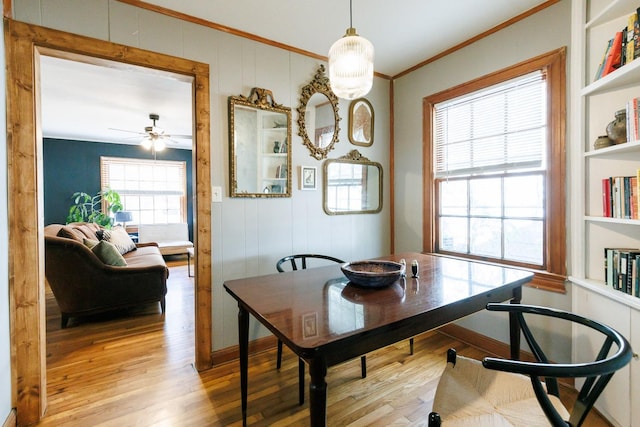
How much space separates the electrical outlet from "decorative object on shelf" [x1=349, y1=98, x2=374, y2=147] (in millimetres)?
1340

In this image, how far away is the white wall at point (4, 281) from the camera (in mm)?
1522

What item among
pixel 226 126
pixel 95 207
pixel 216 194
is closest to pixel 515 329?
pixel 216 194

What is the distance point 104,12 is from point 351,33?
1548mm

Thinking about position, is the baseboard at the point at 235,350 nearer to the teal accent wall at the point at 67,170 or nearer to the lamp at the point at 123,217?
the lamp at the point at 123,217

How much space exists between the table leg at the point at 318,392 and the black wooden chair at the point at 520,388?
0.35 m

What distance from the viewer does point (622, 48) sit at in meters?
1.58

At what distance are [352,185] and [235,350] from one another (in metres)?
1.74

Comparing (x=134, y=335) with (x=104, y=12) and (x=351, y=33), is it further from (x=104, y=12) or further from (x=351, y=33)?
(x=351, y=33)

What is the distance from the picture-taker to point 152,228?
20.8ft

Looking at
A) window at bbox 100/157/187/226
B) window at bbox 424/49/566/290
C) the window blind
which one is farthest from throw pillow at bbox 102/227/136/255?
the window blind

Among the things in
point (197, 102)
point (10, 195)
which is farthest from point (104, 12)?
point (10, 195)

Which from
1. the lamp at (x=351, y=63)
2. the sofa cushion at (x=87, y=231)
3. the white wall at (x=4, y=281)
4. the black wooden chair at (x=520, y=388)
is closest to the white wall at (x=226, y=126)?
the white wall at (x=4, y=281)

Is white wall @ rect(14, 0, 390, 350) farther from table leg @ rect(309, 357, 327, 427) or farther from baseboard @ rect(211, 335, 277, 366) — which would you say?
table leg @ rect(309, 357, 327, 427)

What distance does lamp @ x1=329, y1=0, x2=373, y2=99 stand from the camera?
1.49 metres
